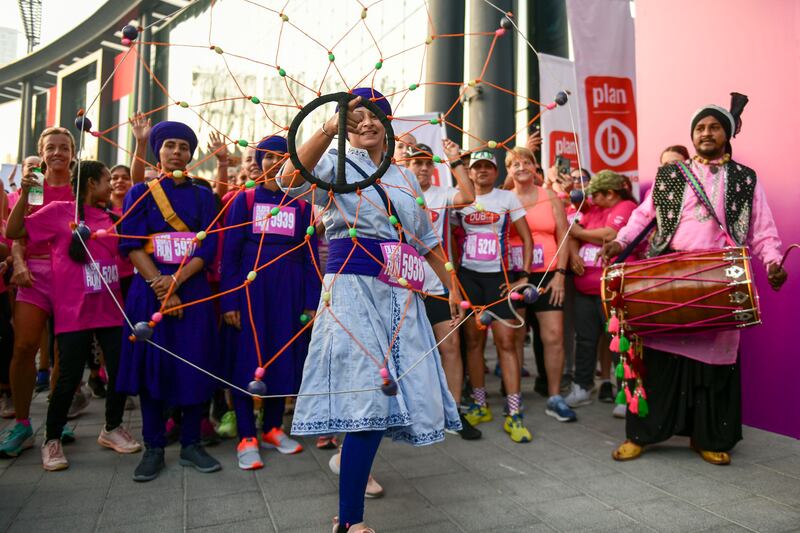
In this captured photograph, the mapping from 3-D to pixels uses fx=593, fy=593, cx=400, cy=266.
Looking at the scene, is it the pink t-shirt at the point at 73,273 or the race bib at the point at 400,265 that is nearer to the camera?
the race bib at the point at 400,265

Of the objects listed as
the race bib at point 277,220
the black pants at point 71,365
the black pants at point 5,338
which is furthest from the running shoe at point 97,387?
the race bib at point 277,220

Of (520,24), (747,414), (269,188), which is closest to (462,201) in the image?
(269,188)

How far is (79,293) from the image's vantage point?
3400 mm

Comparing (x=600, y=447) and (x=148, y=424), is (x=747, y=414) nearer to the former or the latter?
(x=600, y=447)

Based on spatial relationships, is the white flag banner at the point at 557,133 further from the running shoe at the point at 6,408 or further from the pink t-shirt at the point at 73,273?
the running shoe at the point at 6,408

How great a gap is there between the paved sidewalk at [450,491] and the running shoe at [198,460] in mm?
42

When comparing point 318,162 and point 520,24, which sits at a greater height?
point 520,24

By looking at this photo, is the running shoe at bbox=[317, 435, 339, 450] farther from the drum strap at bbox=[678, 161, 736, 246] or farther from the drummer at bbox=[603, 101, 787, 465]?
the drum strap at bbox=[678, 161, 736, 246]

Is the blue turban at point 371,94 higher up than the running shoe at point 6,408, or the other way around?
the blue turban at point 371,94

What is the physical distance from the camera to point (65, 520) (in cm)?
259

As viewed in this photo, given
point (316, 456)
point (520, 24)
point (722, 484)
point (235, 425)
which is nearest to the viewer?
point (722, 484)

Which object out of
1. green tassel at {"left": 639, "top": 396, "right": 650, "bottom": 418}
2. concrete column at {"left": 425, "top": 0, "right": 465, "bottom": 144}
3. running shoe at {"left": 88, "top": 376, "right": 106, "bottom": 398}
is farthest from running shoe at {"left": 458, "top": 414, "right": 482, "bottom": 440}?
concrete column at {"left": 425, "top": 0, "right": 465, "bottom": 144}

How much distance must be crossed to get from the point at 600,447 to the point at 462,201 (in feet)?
5.99

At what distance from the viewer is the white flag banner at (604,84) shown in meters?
4.89
